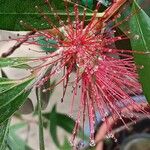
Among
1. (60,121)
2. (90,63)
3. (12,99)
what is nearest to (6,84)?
(12,99)

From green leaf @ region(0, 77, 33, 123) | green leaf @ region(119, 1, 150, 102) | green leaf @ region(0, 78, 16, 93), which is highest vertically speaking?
green leaf @ region(119, 1, 150, 102)

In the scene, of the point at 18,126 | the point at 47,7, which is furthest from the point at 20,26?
the point at 18,126

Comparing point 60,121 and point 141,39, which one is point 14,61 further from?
point 60,121

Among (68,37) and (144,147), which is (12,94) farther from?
(144,147)

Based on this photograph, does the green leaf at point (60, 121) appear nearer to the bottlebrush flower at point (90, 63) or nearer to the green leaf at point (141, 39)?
the bottlebrush flower at point (90, 63)

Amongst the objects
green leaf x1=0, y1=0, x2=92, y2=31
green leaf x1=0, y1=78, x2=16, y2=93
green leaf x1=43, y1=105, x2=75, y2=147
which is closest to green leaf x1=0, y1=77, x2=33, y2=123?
green leaf x1=0, y1=78, x2=16, y2=93

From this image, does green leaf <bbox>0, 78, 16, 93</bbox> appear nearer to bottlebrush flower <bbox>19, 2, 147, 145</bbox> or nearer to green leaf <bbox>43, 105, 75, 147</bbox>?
bottlebrush flower <bbox>19, 2, 147, 145</bbox>
